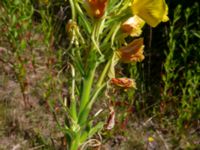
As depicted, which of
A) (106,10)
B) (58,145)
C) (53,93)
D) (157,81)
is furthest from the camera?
(157,81)

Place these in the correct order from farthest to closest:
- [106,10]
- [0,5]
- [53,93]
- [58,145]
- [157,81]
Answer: [0,5] < [157,81] < [53,93] < [58,145] < [106,10]

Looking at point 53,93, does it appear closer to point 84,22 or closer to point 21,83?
point 21,83

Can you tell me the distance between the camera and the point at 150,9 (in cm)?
118

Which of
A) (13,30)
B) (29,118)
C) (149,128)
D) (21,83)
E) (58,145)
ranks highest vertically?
(13,30)

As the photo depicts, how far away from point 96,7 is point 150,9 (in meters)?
0.15

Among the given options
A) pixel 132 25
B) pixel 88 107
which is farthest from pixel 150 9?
pixel 88 107

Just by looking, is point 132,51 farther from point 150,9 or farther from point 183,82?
point 183,82

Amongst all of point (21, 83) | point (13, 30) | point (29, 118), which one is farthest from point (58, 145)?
point (13, 30)

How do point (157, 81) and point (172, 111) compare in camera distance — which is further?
point (157, 81)

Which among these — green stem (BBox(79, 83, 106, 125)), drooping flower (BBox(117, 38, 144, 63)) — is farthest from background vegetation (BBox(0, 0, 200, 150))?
drooping flower (BBox(117, 38, 144, 63))

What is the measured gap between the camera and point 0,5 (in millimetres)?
3176

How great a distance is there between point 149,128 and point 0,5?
56.8 inches

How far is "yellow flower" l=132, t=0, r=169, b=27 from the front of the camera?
1.17m

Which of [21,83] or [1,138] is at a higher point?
[21,83]
